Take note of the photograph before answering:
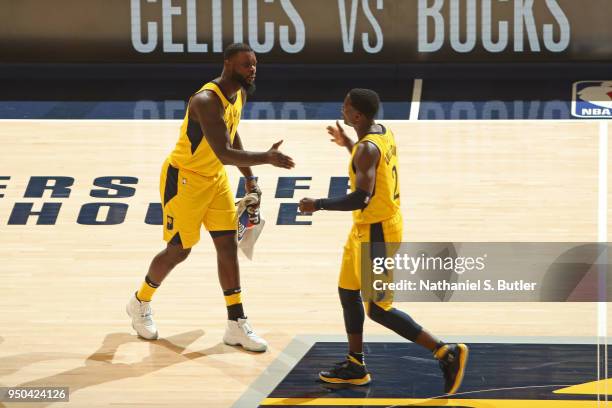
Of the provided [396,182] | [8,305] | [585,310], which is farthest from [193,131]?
[585,310]

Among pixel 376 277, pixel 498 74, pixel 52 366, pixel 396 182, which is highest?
pixel 498 74

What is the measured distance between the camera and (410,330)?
23.5 ft

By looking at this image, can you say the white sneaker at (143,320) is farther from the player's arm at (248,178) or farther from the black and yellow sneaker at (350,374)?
the black and yellow sneaker at (350,374)

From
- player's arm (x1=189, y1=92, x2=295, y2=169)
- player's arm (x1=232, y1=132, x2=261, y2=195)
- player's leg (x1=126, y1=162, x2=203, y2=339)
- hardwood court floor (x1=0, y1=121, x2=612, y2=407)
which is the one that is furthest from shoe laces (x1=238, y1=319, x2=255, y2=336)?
player's arm (x1=189, y1=92, x2=295, y2=169)

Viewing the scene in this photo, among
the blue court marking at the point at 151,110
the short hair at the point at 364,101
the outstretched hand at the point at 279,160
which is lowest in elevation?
the outstretched hand at the point at 279,160

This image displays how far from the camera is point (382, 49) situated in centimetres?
1549

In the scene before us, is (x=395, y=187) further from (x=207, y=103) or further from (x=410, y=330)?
(x=207, y=103)

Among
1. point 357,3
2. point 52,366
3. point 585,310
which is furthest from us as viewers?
point 357,3

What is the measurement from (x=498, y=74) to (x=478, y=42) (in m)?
0.43

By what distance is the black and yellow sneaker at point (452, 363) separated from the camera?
7145 mm

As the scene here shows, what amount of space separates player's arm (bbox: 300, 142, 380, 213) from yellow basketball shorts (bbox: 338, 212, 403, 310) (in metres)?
0.26

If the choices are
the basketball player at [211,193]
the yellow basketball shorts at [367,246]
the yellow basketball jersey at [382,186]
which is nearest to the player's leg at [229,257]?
the basketball player at [211,193]

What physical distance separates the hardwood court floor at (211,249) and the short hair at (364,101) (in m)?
1.66

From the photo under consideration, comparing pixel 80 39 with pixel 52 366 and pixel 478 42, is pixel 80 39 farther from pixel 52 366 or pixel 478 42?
pixel 52 366
